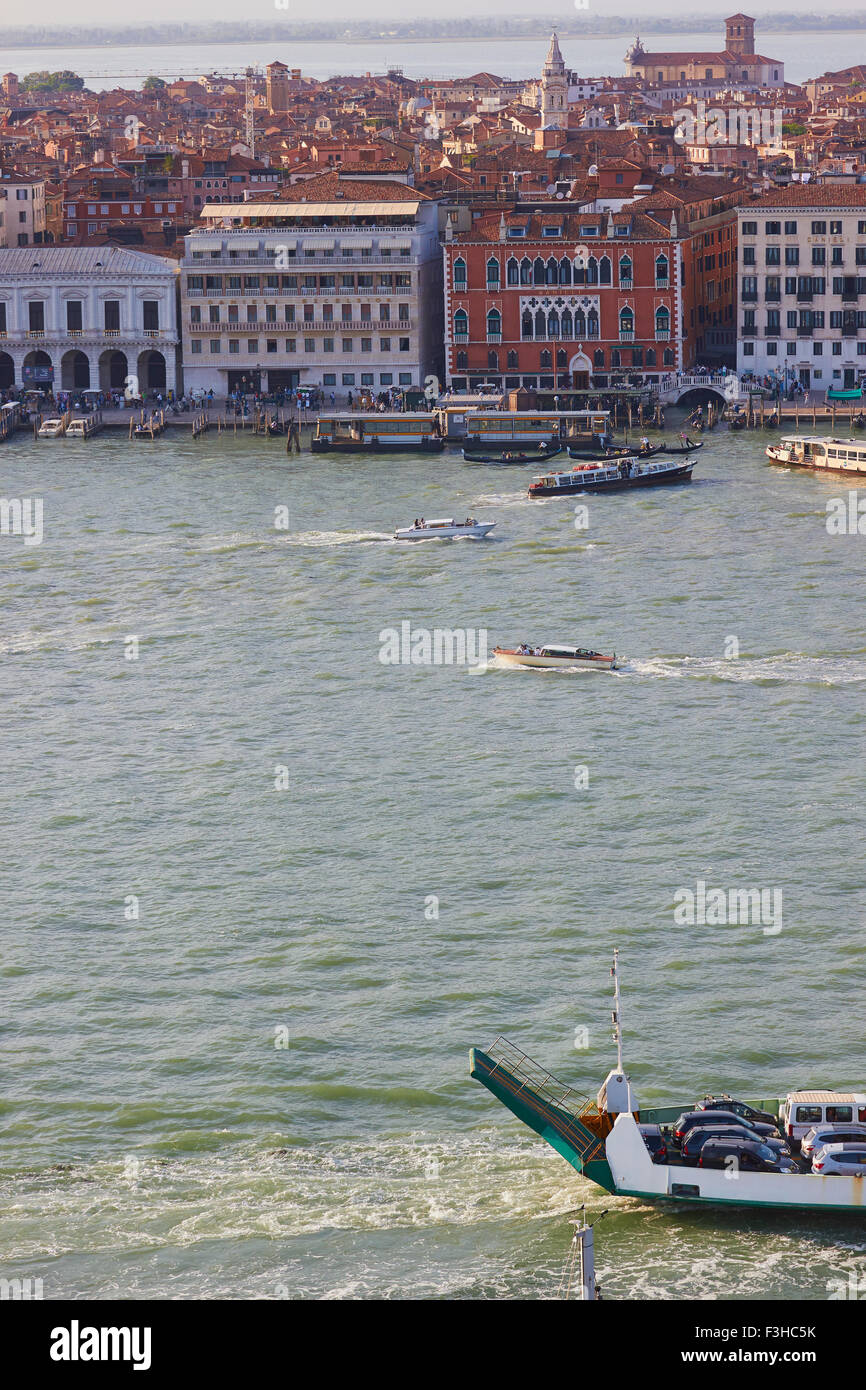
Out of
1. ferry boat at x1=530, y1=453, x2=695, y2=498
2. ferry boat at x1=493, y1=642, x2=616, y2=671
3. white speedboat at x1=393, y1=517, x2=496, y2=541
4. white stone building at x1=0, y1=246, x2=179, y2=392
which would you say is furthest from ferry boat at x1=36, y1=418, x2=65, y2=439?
ferry boat at x1=493, y1=642, x2=616, y2=671

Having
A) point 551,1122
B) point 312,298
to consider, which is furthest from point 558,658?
point 312,298

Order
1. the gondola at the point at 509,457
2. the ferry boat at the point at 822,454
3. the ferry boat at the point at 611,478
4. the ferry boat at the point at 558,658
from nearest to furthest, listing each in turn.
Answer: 1. the ferry boat at the point at 558,658
2. the ferry boat at the point at 611,478
3. the ferry boat at the point at 822,454
4. the gondola at the point at 509,457

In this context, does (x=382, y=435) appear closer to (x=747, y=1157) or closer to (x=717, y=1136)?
(x=717, y=1136)

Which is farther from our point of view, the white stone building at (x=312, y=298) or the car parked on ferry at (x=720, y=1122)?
the white stone building at (x=312, y=298)

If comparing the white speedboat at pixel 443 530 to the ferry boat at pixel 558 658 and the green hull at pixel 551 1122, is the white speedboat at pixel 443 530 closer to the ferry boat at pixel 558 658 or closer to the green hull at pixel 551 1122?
the ferry boat at pixel 558 658

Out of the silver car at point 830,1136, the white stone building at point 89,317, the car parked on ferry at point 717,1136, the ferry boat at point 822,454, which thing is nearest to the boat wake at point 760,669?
the silver car at point 830,1136

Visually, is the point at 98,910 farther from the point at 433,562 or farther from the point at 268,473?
the point at 268,473

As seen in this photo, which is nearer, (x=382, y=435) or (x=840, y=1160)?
(x=840, y=1160)
